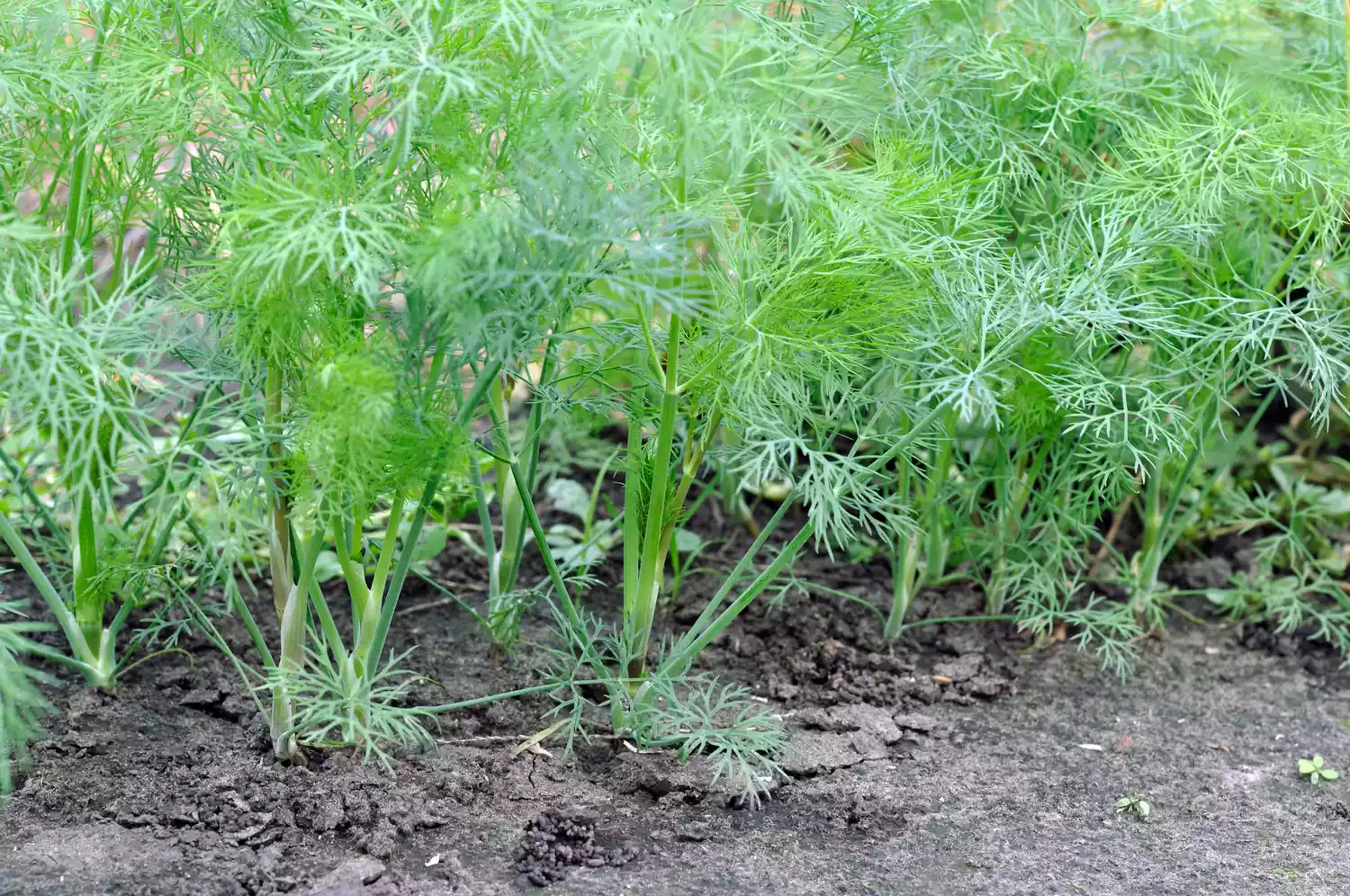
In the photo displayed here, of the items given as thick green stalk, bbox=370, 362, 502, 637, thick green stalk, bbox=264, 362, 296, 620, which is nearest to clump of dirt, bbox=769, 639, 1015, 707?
thick green stalk, bbox=370, 362, 502, 637

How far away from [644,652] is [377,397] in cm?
71

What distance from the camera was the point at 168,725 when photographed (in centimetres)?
205

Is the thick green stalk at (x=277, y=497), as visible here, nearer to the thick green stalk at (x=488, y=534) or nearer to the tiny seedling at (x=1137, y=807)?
the thick green stalk at (x=488, y=534)

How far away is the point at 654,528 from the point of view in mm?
1937

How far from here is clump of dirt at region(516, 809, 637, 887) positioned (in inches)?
67.2

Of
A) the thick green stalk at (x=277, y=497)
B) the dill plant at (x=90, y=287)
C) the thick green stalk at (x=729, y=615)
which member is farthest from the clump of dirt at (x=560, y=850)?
the dill plant at (x=90, y=287)

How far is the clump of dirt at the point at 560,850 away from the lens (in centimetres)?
171

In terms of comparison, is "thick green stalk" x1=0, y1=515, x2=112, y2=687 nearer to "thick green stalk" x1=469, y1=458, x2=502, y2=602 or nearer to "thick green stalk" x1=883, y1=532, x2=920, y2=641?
"thick green stalk" x1=469, y1=458, x2=502, y2=602

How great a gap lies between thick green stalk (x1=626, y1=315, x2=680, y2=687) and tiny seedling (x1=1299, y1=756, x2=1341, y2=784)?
45.4 inches

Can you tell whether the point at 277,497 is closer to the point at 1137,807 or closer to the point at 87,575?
the point at 87,575

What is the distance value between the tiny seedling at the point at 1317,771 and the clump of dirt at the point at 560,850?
1.20 meters

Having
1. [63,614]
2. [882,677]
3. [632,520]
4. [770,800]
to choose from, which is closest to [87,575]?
[63,614]

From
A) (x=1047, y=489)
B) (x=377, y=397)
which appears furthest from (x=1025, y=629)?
(x=377, y=397)

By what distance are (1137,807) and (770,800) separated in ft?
1.95
